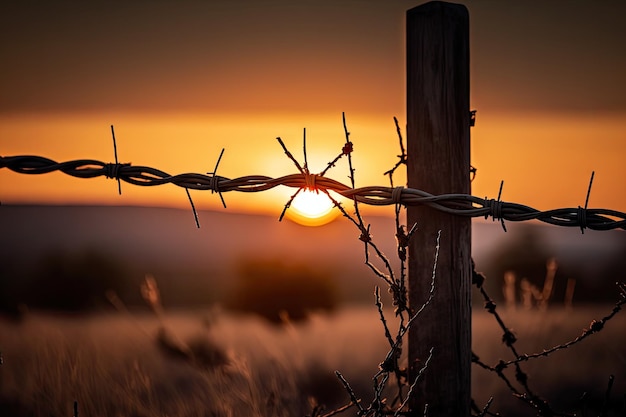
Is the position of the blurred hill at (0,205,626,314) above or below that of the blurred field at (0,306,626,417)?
below

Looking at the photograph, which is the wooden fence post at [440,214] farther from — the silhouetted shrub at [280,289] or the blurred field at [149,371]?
the silhouetted shrub at [280,289]

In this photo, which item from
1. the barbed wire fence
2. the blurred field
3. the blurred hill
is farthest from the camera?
the blurred hill

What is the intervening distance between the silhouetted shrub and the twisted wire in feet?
52.8

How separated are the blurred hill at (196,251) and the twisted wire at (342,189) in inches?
369

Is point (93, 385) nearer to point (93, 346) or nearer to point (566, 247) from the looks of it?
point (93, 346)

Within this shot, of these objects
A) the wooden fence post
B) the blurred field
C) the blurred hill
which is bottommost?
the blurred hill

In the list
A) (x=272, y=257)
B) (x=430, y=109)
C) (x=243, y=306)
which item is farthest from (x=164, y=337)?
(x=272, y=257)

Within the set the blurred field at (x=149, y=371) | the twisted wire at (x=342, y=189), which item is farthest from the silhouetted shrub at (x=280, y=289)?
the twisted wire at (x=342, y=189)

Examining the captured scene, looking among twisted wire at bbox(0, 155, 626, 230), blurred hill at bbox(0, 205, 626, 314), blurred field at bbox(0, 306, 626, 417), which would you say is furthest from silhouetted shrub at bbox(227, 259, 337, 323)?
twisted wire at bbox(0, 155, 626, 230)

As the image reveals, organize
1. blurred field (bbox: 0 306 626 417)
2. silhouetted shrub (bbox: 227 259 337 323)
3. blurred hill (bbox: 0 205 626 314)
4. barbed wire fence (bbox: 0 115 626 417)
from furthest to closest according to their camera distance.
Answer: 1. blurred hill (bbox: 0 205 626 314)
2. silhouetted shrub (bbox: 227 259 337 323)
3. blurred field (bbox: 0 306 626 417)
4. barbed wire fence (bbox: 0 115 626 417)

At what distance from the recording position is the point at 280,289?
20.3 m

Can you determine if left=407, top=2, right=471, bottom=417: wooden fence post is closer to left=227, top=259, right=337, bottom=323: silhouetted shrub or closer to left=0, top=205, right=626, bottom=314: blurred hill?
left=0, top=205, right=626, bottom=314: blurred hill

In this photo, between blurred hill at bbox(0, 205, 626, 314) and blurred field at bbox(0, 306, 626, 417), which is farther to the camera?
blurred hill at bbox(0, 205, 626, 314)

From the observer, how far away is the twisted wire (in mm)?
2529
